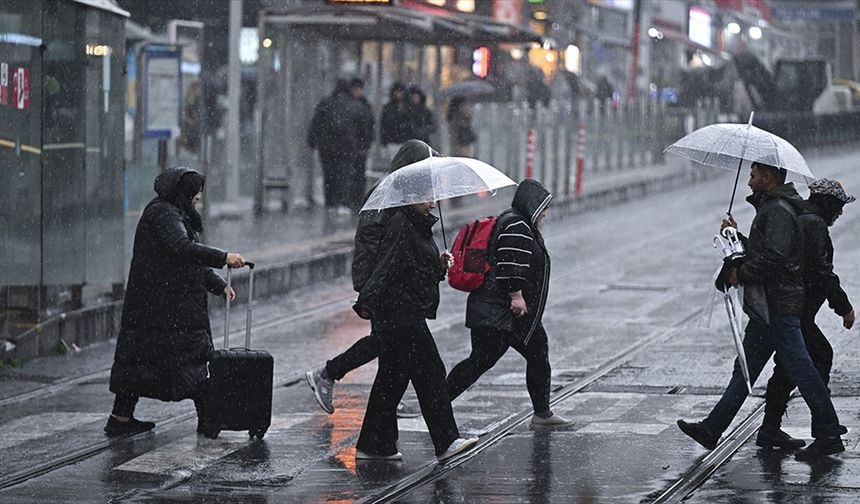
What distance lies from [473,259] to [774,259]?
1.75m

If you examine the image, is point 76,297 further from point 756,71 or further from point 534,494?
point 756,71

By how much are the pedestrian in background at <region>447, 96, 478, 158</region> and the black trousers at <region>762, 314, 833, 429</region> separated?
18526mm

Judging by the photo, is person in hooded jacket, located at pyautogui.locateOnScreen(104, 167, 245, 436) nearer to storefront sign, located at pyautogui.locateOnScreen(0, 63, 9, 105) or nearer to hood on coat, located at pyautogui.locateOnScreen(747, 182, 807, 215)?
hood on coat, located at pyautogui.locateOnScreen(747, 182, 807, 215)

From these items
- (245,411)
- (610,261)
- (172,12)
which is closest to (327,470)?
(245,411)

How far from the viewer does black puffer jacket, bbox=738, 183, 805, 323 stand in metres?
9.23

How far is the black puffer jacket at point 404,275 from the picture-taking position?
9.46 metres

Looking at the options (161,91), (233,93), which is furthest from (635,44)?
(161,91)

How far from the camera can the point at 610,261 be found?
2131cm

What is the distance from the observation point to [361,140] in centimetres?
2411

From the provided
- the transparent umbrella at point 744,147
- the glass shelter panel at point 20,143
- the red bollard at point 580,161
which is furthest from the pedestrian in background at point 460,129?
the transparent umbrella at point 744,147

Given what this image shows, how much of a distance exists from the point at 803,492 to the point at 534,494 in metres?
1.25

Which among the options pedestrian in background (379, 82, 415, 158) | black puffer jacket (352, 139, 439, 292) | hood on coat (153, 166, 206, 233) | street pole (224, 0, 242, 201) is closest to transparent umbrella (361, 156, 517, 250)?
black puffer jacket (352, 139, 439, 292)

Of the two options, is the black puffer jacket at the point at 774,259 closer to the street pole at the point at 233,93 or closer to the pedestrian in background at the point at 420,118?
the street pole at the point at 233,93

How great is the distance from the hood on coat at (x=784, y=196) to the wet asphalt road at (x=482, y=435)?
1.29 metres
